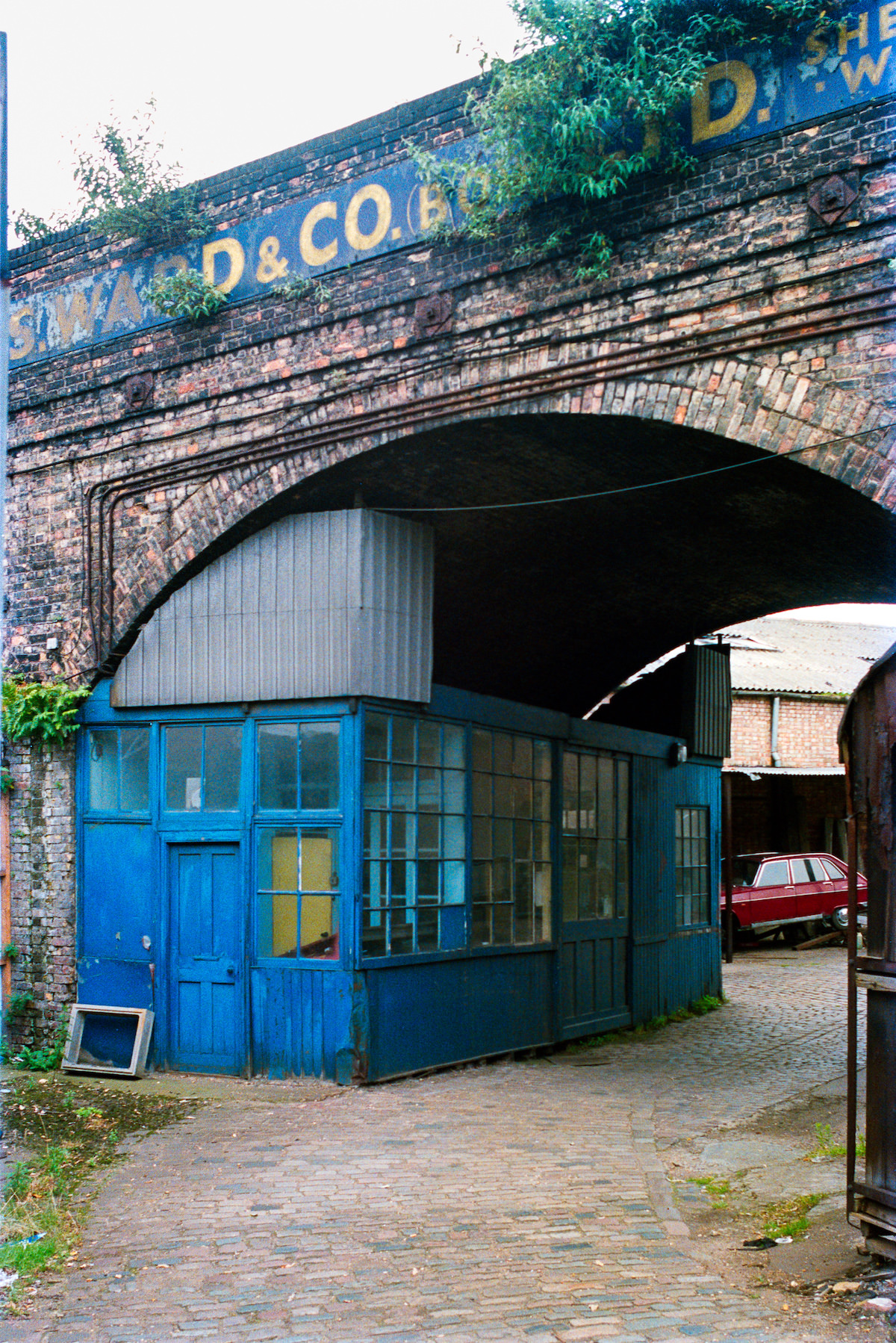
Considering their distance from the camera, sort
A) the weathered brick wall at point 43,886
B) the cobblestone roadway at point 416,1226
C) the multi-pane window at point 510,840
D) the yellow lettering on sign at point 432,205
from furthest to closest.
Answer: the multi-pane window at point 510,840 < the weathered brick wall at point 43,886 < the yellow lettering on sign at point 432,205 < the cobblestone roadway at point 416,1226

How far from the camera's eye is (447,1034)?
1001 cm

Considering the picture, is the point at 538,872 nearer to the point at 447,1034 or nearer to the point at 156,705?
the point at 447,1034

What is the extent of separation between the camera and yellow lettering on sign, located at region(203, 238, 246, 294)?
10234mm

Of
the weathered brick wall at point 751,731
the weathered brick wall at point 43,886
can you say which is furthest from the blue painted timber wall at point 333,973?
the weathered brick wall at point 751,731

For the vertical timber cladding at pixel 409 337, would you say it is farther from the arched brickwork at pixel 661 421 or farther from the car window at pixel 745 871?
the car window at pixel 745 871

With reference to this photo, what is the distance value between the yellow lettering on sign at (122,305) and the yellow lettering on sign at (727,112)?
5.28 metres

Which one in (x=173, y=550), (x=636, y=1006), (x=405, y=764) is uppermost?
(x=173, y=550)

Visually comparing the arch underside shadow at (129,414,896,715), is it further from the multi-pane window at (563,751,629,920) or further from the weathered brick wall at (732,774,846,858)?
the weathered brick wall at (732,774,846,858)

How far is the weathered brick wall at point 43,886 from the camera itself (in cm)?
1057

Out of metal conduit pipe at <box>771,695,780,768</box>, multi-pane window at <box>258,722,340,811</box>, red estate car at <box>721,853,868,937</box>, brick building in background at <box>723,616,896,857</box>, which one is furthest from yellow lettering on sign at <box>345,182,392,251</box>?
metal conduit pipe at <box>771,695,780,768</box>

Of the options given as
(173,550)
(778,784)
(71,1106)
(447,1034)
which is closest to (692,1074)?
(447,1034)

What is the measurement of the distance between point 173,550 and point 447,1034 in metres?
4.66

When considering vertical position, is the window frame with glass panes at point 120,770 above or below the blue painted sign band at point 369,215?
below

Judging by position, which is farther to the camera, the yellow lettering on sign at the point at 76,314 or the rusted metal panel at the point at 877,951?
the yellow lettering on sign at the point at 76,314
